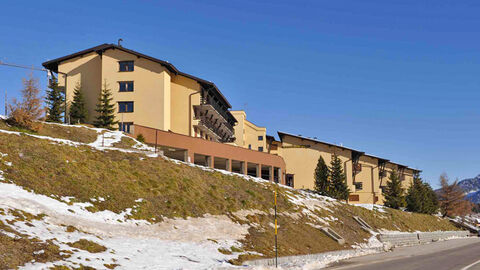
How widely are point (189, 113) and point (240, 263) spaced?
34.1 metres

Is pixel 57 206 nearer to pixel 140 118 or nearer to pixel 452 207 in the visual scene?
pixel 140 118

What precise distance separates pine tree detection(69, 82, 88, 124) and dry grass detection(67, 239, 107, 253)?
104 feet

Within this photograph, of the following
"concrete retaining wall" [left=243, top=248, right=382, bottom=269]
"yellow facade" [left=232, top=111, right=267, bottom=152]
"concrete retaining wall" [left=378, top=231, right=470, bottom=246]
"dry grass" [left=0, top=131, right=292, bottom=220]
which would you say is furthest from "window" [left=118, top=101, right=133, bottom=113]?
"yellow facade" [left=232, top=111, right=267, bottom=152]

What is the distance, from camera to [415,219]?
6016 cm

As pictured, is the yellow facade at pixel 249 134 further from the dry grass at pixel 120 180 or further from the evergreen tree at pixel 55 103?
→ the dry grass at pixel 120 180

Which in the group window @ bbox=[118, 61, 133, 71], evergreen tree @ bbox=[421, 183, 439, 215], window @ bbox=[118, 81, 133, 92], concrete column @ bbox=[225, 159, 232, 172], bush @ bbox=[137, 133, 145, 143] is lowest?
evergreen tree @ bbox=[421, 183, 439, 215]

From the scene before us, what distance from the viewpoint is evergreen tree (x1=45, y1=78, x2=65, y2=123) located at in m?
46.5

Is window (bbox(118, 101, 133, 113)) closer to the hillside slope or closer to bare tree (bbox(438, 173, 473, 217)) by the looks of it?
the hillside slope

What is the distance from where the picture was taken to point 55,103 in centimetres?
4703

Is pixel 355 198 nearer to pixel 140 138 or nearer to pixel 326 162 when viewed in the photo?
pixel 326 162

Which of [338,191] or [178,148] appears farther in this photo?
[338,191]

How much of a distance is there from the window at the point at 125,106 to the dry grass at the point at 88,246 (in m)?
33.3

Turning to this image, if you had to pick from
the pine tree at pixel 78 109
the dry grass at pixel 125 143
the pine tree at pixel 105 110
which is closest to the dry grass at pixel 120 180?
the dry grass at pixel 125 143

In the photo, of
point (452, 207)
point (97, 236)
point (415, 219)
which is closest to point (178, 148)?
point (97, 236)
